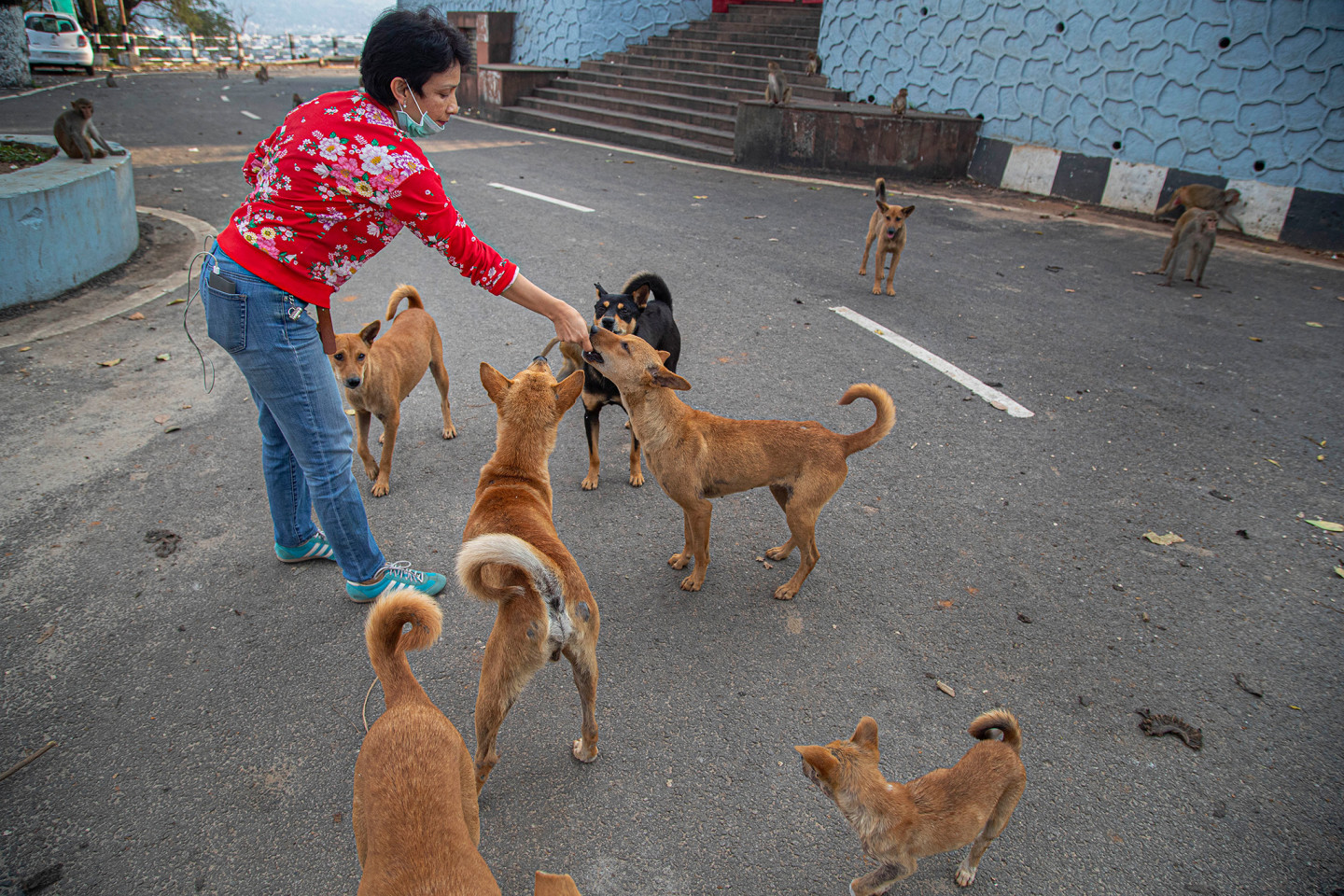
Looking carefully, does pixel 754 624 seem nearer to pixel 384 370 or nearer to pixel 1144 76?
pixel 384 370

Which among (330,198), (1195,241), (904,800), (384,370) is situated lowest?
(904,800)

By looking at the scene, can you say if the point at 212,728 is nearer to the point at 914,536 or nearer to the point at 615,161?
the point at 914,536

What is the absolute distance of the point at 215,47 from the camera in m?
39.7

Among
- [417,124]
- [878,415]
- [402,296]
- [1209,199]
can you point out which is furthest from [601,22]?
[878,415]

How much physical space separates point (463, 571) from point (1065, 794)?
244 cm

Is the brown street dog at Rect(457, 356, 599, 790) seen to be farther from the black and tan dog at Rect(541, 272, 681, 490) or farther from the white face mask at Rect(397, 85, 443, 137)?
the black and tan dog at Rect(541, 272, 681, 490)

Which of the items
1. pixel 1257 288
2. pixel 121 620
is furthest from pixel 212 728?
pixel 1257 288

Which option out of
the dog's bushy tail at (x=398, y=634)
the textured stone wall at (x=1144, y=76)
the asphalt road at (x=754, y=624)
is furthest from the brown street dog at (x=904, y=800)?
the textured stone wall at (x=1144, y=76)

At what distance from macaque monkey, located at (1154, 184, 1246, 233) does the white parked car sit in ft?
112

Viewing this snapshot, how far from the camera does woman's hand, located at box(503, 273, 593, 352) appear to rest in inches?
121

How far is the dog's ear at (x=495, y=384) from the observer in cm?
307

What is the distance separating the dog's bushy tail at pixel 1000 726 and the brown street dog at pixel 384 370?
3595 millimetres

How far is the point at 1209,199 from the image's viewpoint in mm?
10438

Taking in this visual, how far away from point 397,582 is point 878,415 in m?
2.56
